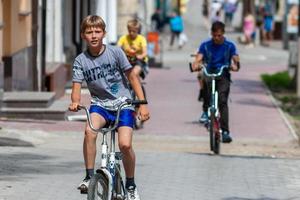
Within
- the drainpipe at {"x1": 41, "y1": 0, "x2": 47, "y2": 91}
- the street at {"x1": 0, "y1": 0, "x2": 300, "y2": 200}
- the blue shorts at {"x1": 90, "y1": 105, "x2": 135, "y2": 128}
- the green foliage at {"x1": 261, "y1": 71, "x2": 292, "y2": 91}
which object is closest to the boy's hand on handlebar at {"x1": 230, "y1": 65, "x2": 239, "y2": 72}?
the street at {"x1": 0, "y1": 0, "x2": 300, "y2": 200}

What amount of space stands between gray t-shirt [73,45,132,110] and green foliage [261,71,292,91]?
17.6 metres

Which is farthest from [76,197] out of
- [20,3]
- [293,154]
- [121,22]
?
[121,22]

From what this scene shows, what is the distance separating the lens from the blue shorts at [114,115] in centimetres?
870

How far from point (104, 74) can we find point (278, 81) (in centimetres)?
1928

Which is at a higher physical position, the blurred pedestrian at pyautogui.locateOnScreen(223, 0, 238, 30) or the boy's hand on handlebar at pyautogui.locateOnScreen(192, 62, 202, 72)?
the blurred pedestrian at pyautogui.locateOnScreen(223, 0, 238, 30)

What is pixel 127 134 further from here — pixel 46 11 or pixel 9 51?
pixel 46 11

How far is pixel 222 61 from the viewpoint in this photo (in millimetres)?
14023

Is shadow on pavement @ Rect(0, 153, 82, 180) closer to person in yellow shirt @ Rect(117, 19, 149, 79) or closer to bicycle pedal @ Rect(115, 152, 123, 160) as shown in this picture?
bicycle pedal @ Rect(115, 152, 123, 160)

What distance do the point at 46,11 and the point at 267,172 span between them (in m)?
10.1

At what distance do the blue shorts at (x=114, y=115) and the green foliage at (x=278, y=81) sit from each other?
17.7 m

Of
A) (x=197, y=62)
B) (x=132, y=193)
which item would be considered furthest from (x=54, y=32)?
(x=132, y=193)

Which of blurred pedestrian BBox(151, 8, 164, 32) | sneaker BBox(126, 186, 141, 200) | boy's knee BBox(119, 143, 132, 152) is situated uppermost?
blurred pedestrian BBox(151, 8, 164, 32)

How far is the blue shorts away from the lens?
8695mm

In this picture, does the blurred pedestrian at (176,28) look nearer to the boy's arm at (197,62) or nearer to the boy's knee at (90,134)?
the boy's arm at (197,62)
